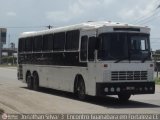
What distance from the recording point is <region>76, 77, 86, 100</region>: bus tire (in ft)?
66.4

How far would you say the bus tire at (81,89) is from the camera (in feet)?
66.4

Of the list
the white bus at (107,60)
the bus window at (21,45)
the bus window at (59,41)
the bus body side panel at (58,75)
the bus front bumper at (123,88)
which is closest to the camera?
the bus front bumper at (123,88)

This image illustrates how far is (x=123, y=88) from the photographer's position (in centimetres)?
1886

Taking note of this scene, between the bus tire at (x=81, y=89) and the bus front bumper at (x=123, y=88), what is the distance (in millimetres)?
1505

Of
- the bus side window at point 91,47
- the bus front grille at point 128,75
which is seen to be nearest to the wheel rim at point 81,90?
the bus side window at point 91,47

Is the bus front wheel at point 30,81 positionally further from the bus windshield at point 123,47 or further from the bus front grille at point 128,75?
the bus front grille at point 128,75

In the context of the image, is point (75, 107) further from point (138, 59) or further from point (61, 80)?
point (61, 80)

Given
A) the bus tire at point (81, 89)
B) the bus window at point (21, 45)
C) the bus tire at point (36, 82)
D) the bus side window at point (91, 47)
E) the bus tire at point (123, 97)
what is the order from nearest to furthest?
the bus side window at point (91, 47) < the bus tire at point (81, 89) < the bus tire at point (123, 97) < the bus tire at point (36, 82) < the bus window at point (21, 45)

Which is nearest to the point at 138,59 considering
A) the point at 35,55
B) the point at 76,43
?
the point at 76,43

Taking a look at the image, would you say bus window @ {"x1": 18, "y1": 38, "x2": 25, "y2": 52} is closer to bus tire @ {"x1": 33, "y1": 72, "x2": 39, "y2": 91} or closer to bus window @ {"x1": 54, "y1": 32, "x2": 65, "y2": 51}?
bus tire @ {"x1": 33, "y1": 72, "x2": 39, "y2": 91}

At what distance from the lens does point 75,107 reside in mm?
17641

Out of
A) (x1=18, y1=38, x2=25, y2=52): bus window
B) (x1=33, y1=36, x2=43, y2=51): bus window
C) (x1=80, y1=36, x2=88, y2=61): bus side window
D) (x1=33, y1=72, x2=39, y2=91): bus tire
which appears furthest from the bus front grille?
(x1=18, y1=38, x2=25, y2=52): bus window

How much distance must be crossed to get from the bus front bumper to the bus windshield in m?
0.93

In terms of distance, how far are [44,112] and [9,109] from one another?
1.19 m
